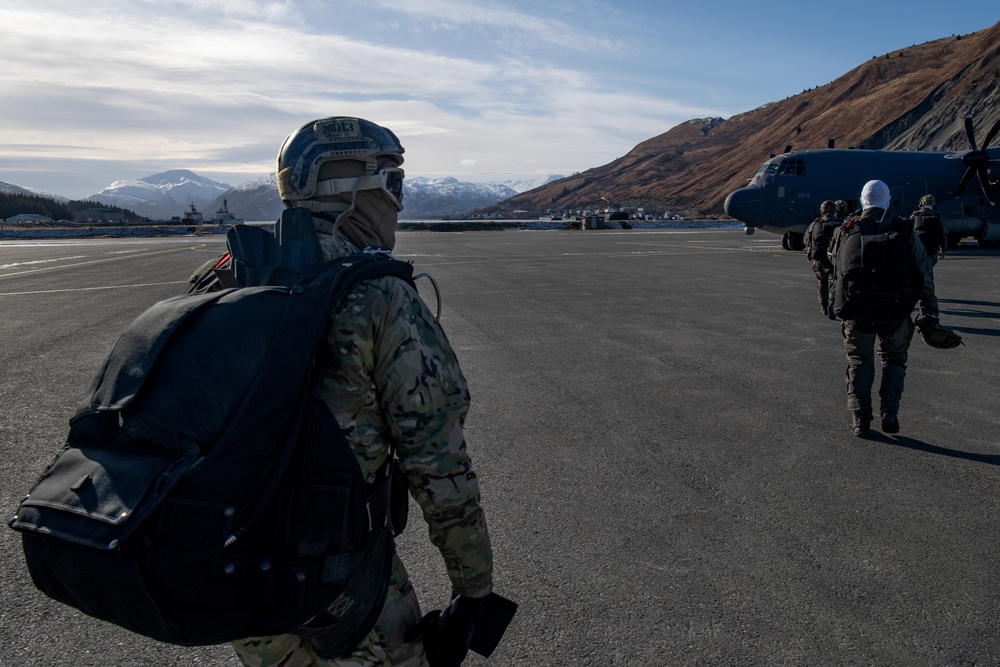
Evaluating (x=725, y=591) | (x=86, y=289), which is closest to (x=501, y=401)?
(x=725, y=591)

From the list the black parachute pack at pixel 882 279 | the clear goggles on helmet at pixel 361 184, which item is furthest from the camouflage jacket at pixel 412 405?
the black parachute pack at pixel 882 279

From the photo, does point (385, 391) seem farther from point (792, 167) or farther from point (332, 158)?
point (792, 167)

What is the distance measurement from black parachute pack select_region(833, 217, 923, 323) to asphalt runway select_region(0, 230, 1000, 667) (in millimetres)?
993

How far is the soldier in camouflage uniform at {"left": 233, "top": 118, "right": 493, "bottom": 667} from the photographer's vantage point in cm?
189

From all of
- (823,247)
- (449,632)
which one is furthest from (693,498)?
(823,247)

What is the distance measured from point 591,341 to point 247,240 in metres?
7.73

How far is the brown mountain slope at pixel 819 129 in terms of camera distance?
7062 centimetres

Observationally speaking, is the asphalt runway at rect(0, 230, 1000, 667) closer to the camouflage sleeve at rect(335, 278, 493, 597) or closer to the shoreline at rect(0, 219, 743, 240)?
the camouflage sleeve at rect(335, 278, 493, 597)

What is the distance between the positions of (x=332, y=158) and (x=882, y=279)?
509 cm

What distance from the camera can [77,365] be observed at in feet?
27.2

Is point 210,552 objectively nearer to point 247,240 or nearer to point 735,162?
point 247,240

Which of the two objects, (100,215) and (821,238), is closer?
(821,238)

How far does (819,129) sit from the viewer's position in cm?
10931

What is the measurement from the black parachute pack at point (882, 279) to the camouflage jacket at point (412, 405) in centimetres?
483
